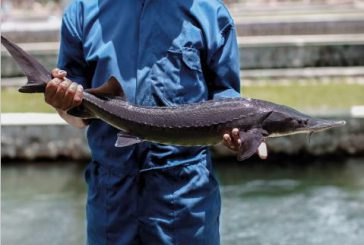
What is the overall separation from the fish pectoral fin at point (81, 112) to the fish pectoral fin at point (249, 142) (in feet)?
1.46

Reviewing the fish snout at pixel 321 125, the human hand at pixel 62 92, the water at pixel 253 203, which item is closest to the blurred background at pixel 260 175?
the water at pixel 253 203

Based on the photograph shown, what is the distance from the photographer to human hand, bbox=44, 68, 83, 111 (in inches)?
91.6

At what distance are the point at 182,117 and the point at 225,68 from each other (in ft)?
0.86

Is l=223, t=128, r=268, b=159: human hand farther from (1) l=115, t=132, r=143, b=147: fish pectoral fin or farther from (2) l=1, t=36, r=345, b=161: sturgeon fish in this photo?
(1) l=115, t=132, r=143, b=147: fish pectoral fin

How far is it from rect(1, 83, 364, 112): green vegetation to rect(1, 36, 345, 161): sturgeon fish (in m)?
5.89

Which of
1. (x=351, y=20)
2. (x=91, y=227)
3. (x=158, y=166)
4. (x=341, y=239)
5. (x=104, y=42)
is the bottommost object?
(x=351, y=20)

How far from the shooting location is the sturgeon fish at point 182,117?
2.36m

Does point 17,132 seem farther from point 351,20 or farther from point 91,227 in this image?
point 351,20

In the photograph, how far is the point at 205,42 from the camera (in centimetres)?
251

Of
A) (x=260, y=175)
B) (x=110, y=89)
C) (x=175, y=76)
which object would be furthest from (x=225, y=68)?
(x=260, y=175)

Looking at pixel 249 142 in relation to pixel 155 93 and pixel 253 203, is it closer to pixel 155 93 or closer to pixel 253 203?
pixel 155 93

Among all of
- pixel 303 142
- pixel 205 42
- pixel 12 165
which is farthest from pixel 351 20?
pixel 205 42

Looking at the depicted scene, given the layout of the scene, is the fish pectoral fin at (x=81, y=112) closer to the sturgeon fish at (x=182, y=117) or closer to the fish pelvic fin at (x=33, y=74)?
the sturgeon fish at (x=182, y=117)

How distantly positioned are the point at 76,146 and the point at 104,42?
5607mm
